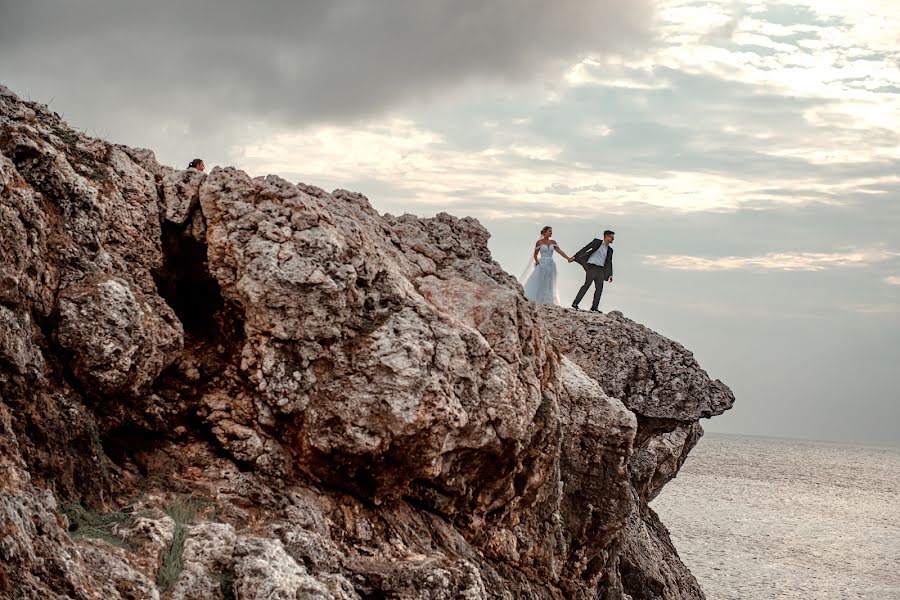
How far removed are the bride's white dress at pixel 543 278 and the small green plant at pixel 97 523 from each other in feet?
52.3

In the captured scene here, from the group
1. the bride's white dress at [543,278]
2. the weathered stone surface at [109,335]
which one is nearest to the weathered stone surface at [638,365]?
the bride's white dress at [543,278]

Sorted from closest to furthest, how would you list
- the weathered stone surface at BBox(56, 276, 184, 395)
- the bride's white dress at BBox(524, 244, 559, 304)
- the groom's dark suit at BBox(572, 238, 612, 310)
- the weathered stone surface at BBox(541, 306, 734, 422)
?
the weathered stone surface at BBox(56, 276, 184, 395) → the weathered stone surface at BBox(541, 306, 734, 422) → the bride's white dress at BBox(524, 244, 559, 304) → the groom's dark suit at BBox(572, 238, 612, 310)

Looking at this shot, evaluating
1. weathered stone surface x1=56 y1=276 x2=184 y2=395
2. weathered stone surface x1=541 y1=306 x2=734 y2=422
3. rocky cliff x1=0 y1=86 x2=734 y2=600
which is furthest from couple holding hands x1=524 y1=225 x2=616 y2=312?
weathered stone surface x1=56 y1=276 x2=184 y2=395

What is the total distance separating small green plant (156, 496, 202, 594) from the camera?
335 inches

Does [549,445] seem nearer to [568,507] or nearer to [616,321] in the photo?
[568,507]

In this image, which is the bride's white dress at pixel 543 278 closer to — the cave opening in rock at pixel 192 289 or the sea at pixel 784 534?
the cave opening in rock at pixel 192 289

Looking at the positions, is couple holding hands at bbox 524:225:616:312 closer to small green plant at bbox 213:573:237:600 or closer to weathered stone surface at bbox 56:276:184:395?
weathered stone surface at bbox 56:276:184:395

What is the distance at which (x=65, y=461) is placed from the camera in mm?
9344

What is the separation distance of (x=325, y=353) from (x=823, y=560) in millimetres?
64094

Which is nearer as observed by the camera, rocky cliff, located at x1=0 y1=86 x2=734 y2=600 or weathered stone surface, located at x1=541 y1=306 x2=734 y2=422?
rocky cliff, located at x1=0 y1=86 x2=734 y2=600

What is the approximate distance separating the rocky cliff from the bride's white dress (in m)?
10.4

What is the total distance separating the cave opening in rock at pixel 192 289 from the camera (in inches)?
453

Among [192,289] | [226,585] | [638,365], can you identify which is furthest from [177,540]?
[638,365]

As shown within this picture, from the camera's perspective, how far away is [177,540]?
9062 millimetres
